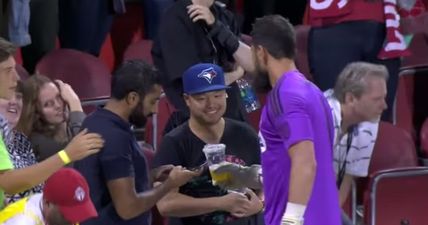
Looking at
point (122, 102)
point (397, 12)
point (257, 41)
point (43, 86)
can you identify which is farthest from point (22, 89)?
point (397, 12)

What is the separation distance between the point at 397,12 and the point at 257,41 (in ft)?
8.74

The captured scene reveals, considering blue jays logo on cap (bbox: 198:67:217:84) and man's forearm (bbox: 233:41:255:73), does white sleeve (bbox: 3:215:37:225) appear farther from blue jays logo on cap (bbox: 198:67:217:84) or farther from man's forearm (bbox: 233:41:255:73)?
man's forearm (bbox: 233:41:255:73)

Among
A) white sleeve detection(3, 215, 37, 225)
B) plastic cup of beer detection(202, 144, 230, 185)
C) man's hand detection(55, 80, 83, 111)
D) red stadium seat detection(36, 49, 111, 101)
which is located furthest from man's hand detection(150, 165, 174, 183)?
red stadium seat detection(36, 49, 111, 101)

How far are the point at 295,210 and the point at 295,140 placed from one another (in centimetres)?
28

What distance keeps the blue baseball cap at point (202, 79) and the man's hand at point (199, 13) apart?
417 millimetres

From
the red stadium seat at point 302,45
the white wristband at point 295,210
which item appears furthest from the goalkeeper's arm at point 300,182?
the red stadium seat at point 302,45

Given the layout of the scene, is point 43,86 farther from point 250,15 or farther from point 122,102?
point 250,15

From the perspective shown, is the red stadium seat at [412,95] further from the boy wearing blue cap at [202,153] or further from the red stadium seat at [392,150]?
the boy wearing blue cap at [202,153]

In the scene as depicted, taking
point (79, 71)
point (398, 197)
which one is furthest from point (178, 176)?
point (79, 71)

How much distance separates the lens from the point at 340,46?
8039 millimetres

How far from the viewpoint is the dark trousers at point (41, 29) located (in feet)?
26.1

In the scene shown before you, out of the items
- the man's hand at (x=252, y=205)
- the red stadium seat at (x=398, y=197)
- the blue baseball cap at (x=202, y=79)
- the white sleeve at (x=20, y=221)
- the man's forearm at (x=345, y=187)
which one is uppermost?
the blue baseball cap at (x=202, y=79)

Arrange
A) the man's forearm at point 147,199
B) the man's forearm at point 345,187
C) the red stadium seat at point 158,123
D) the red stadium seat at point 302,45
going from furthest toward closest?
1. the red stadium seat at point 302,45
2. the red stadium seat at point 158,123
3. the man's forearm at point 345,187
4. the man's forearm at point 147,199

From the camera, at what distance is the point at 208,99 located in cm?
645
